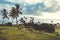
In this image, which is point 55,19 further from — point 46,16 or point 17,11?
point 17,11

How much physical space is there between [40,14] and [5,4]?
416 cm

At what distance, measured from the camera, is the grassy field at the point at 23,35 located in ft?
138

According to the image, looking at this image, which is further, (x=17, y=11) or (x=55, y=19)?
(x=17, y=11)

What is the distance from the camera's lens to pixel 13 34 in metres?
42.9

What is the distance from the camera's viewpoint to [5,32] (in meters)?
43.2

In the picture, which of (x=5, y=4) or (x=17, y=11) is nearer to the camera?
(x=5, y=4)

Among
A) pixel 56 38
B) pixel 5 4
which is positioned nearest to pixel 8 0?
pixel 5 4

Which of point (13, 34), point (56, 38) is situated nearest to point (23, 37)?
point (13, 34)

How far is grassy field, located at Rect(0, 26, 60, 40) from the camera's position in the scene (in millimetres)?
42031

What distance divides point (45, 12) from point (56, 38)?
3434 millimetres

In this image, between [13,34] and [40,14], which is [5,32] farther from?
[40,14]

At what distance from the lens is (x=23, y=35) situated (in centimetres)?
4256

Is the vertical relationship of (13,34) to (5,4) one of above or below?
below

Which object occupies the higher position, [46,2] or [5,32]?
[46,2]
